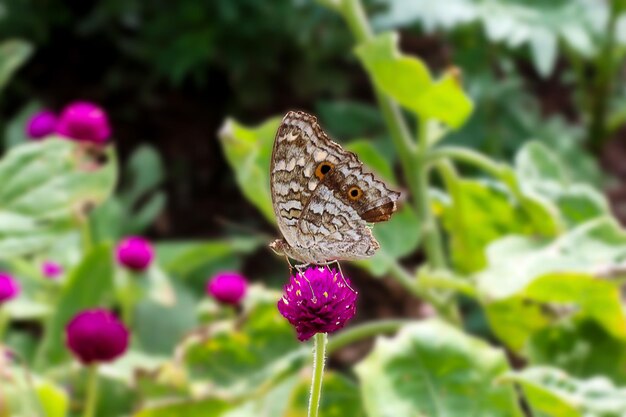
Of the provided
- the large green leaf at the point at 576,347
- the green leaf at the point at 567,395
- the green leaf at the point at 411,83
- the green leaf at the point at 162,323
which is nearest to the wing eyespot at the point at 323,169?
the green leaf at the point at 567,395

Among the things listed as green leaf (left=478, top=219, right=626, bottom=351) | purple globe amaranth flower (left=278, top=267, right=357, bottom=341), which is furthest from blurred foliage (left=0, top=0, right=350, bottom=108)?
purple globe amaranth flower (left=278, top=267, right=357, bottom=341)

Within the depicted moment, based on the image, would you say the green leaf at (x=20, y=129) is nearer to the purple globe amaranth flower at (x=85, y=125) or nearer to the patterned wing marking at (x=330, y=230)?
the purple globe amaranth flower at (x=85, y=125)

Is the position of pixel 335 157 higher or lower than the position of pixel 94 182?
lower

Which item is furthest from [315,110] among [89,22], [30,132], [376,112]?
[30,132]

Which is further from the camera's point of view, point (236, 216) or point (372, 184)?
point (236, 216)

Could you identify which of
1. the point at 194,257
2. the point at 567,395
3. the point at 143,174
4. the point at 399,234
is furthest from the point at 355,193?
the point at 143,174

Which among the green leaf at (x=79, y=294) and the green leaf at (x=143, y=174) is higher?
the green leaf at (x=143, y=174)

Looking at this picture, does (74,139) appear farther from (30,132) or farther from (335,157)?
(335,157)
